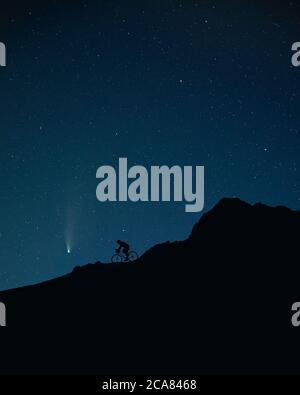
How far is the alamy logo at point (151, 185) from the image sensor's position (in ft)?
6.73

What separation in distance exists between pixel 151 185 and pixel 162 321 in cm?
46

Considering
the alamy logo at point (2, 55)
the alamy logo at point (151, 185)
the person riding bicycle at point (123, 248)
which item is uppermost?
the alamy logo at point (2, 55)

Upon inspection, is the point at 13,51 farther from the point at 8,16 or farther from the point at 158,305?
the point at 158,305

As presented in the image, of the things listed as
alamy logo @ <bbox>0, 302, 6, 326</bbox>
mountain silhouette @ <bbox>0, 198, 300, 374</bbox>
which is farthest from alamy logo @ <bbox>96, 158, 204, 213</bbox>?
alamy logo @ <bbox>0, 302, 6, 326</bbox>

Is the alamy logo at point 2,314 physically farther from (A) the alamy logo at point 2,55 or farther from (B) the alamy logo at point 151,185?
(A) the alamy logo at point 2,55

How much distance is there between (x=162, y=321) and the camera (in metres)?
2.07

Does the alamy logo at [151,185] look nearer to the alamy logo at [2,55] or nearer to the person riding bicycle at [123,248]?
the person riding bicycle at [123,248]

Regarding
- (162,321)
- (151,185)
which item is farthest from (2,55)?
(162,321)

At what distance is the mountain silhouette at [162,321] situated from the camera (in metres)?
2.05

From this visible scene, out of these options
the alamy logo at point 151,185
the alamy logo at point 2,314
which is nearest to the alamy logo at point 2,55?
the alamy logo at point 151,185

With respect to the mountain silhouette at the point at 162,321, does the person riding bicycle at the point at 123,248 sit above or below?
above

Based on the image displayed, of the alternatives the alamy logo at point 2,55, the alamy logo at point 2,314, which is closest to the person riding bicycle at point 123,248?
the alamy logo at point 2,314

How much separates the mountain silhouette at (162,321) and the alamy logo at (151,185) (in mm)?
92

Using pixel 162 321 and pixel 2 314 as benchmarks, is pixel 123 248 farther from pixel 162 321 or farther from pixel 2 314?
pixel 2 314
